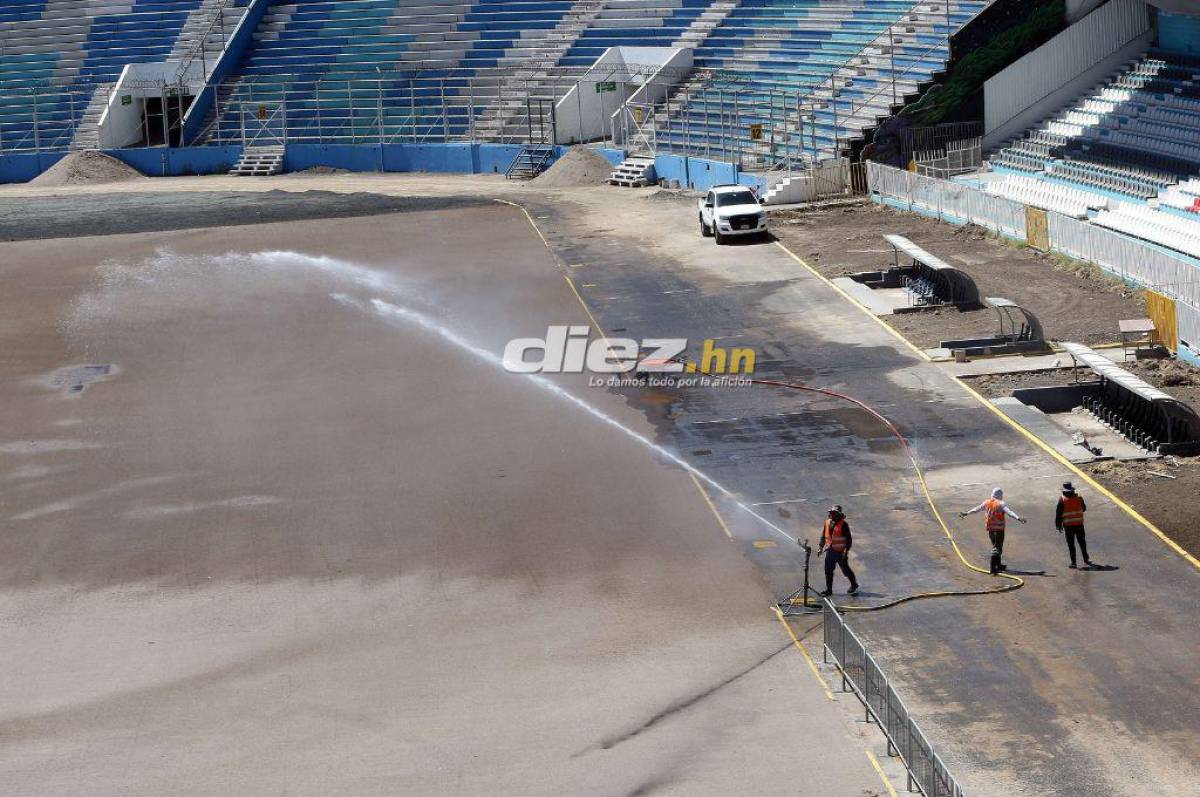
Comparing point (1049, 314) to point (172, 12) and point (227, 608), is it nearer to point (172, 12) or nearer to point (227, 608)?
point (227, 608)

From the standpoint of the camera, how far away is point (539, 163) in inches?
2584

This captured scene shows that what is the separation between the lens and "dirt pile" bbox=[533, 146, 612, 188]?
61812 mm

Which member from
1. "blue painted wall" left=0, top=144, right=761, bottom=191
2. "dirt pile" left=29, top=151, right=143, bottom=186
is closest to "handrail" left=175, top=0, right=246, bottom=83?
"blue painted wall" left=0, top=144, right=761, bottom=191

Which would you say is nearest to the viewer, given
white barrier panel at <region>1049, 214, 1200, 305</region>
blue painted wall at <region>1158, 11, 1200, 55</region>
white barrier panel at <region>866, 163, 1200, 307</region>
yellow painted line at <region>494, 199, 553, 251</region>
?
white barrier panel at <region>1049, 214, 1200, 305</region>

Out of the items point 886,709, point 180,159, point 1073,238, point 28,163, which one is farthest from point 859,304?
point 28,163

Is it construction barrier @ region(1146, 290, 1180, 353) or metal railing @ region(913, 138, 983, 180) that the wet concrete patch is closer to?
construction barrier @ region(1146, 290, 1180, 353)

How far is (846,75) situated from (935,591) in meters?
40.5

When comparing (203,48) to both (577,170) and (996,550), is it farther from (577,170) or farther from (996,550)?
(996,550)

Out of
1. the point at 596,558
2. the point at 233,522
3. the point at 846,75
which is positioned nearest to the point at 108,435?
the point at 233,522

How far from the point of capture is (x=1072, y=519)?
21625 millimetres

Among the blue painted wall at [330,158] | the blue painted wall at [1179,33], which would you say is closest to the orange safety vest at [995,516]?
the blue painted wall at [1179,33]

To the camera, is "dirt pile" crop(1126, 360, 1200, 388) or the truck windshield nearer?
"dirt pile" crop(1126, 360, 1200, 388)
